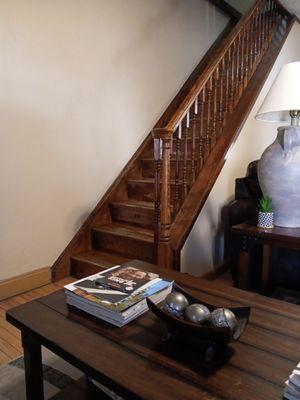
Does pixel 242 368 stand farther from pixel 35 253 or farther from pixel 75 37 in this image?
pixel 75 37

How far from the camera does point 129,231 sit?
259 centimetres

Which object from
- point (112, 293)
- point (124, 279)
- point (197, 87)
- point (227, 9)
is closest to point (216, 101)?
point (197, 87)

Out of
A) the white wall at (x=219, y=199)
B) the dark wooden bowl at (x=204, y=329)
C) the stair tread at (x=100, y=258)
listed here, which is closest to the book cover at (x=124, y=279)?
the dark wooden bowl at (x=204, y=329)

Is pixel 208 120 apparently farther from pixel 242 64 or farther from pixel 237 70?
pixel 242 64

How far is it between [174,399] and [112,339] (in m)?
0.28

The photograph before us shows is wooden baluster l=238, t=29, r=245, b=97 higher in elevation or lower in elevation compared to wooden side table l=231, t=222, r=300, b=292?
higher

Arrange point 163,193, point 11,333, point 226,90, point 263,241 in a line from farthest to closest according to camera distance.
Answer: point 226,90 < point 163,193 < point 263,241 < point 11,333

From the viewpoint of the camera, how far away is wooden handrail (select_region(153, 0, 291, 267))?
2.04 meters

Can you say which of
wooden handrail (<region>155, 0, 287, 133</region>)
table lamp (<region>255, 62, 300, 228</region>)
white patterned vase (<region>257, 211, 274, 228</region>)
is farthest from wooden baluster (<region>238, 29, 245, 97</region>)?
white patterned vase (<region>257, 211, 274, 228</region>)

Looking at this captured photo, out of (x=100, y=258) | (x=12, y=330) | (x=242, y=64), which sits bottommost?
(x=12, y=330)

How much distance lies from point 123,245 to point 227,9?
3480mm

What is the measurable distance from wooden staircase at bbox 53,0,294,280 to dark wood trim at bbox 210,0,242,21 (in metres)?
0.90

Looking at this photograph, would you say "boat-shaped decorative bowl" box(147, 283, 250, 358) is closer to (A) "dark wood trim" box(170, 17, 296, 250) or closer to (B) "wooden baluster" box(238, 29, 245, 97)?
(A) "dark wood trim" box(170, 17, 296, 250)

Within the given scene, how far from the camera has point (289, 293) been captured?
7.06 feet
